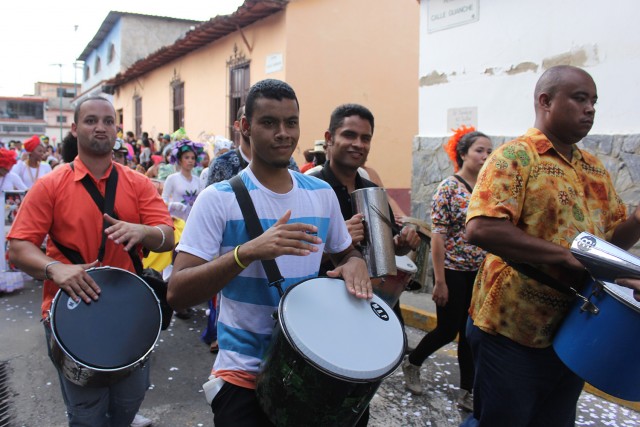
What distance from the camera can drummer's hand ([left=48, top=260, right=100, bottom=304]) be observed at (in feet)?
7.54

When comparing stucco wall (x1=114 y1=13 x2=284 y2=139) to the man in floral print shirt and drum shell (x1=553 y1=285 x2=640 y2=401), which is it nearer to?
the man in floral print shirt

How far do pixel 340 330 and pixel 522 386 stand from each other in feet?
3.33

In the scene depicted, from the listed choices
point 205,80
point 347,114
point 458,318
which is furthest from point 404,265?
point 205,80

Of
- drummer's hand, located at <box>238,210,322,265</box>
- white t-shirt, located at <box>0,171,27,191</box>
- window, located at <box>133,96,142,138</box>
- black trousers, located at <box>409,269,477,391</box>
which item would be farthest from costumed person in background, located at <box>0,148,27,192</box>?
window, located at <box>133,96,142,138</box>

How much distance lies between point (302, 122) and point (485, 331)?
8.15m

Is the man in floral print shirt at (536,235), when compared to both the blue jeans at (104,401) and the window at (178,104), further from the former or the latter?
the window at (178,104)

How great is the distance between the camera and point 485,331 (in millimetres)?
2385

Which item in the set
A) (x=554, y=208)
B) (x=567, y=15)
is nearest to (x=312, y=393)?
(x=554, y=208)

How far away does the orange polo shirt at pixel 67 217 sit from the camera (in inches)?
101

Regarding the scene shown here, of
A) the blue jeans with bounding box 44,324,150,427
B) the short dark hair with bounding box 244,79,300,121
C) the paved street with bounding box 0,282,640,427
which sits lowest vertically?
the paved street with bounding box 0,282,640,427

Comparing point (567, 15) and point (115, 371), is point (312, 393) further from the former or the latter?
point (567, 15)

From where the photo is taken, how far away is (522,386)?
7.49 feet

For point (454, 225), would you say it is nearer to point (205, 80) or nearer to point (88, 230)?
point (88, 230)

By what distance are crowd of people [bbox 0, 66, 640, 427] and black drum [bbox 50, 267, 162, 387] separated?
0.06m
